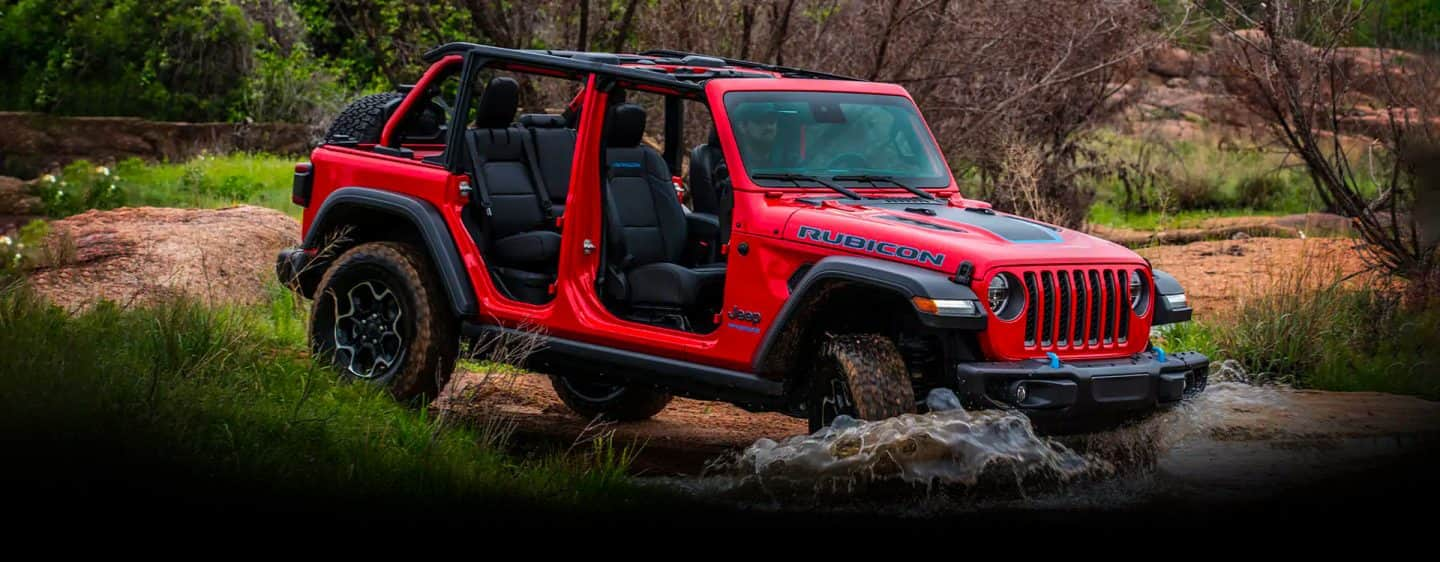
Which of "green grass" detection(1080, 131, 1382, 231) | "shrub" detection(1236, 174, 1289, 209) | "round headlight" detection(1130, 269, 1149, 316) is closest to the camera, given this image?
"round headlight" detection(1130, 269, 1149, 316)

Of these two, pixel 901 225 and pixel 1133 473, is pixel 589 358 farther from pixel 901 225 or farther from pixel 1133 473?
pixel 1133 473

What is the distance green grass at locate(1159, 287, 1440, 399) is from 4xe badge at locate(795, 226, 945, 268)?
4193 mm

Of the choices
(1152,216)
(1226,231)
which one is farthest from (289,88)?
(1226,231)

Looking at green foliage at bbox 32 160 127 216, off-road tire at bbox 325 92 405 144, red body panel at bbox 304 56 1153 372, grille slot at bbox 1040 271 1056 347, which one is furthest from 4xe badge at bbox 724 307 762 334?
green foliage at bbox 32 160 127 216

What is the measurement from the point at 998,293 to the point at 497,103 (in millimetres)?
3034

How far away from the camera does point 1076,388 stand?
6.70 m

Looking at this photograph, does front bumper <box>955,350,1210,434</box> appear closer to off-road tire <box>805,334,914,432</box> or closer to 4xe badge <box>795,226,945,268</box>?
off-road tire <box>805,334,914,432</box>

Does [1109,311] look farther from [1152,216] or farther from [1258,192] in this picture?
[1258,192]

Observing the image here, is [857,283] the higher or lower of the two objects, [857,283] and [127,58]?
the higher

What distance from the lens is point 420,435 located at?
23.2 feet

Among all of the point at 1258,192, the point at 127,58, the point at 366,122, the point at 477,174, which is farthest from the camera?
the point at 1258,192

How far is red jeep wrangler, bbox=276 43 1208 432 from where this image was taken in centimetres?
683

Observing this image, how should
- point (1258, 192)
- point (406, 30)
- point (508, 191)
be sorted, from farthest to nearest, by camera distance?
point (1258, 192) → point (406, 30) → point (508, 191)

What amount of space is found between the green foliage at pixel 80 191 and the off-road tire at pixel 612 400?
255 inches
